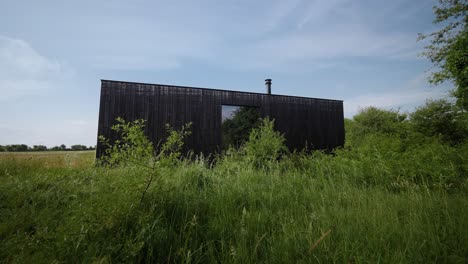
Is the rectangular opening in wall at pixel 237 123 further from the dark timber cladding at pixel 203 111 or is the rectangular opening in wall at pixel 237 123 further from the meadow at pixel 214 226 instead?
the meadow at pixel 214 226

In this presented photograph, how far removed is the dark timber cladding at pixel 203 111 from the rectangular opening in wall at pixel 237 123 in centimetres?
27

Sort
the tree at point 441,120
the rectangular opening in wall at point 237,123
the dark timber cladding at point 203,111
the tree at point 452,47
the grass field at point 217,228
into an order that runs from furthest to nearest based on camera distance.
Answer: the tree at point 441,120 < the rectangular opening in wall at point 237,123 < the tree at point 452,47 < the dark timber cladding at point 203,111 < the grass field at point 217,228

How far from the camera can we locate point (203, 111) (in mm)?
9844

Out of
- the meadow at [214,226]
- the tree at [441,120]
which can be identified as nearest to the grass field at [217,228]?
the meadow at [214,226]

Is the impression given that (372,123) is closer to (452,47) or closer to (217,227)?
(452,47)

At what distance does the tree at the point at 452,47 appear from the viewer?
8789mm

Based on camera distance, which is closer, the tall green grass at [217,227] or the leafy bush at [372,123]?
the tall green grass at [217,227]

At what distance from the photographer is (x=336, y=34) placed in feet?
27.6

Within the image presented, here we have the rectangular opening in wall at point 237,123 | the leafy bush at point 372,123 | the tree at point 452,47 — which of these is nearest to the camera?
the tree at point 452,47

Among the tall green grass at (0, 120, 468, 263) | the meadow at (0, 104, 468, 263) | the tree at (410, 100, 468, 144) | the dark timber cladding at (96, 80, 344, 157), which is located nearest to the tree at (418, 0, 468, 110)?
the tree at (410, 100, 468, 144)

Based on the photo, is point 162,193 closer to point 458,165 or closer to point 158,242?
point 158,242

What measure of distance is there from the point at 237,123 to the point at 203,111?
1940 mm

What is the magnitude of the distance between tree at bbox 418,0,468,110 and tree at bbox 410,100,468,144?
94 centimetres

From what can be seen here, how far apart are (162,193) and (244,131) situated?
28.3 ft
